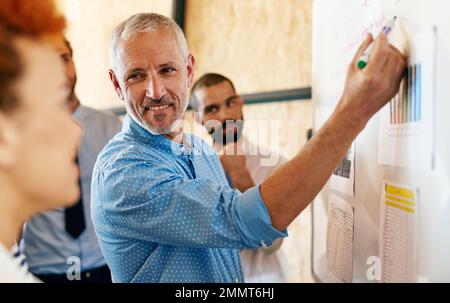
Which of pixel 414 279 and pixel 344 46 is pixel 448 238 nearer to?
pixel 414 279

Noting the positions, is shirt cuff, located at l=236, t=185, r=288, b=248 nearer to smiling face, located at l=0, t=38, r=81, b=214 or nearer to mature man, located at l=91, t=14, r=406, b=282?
mature man, located at l=91, t=14, r=406, b=282

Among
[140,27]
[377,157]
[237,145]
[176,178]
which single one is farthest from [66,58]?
[377,157]

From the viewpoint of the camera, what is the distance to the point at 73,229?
1261 mm

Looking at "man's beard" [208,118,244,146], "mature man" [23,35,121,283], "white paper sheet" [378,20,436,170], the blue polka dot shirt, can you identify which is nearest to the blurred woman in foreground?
the blue polka dot shirt

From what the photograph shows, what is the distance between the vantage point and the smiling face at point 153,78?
32.3 inches

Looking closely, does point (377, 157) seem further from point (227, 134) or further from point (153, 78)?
point (227, 134)

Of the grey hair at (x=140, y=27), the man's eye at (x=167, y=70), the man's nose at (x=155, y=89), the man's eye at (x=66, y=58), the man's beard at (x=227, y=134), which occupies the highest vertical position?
the grey hair at (x=140, y=27)

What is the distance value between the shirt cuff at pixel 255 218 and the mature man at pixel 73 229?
0.66 m

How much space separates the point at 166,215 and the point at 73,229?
0.64m

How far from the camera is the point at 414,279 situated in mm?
673

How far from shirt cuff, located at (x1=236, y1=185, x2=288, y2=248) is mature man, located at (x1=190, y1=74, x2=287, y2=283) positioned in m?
0.56

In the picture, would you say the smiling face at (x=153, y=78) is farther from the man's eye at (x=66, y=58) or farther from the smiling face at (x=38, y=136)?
the smiling face at (x=38, y=136)

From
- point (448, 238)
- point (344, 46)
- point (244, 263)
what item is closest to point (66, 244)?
point (244, 263)

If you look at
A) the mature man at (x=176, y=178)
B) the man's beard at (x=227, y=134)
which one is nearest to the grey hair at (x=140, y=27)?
the mature man at (x=176, y=178)
